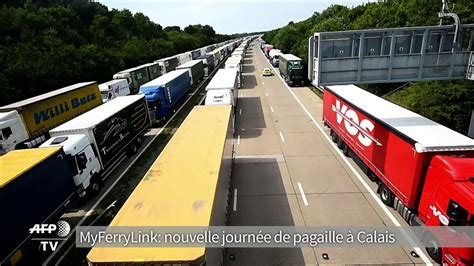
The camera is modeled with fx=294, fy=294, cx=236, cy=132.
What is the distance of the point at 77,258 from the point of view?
38.9 feet

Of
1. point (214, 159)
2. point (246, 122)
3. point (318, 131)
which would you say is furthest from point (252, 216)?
point (246, 122)

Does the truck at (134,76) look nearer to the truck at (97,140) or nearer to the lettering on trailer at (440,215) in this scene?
the truck at (97,140)

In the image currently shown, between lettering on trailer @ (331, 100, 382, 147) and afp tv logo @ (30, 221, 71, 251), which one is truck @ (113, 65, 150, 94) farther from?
lettering on trailer @ (331, 100, 382, 147)

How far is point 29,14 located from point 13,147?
3957 cm

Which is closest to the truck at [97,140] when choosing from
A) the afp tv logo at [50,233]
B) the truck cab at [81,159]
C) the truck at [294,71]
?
the truck cab at [81,159]

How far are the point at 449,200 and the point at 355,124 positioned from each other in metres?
7.67

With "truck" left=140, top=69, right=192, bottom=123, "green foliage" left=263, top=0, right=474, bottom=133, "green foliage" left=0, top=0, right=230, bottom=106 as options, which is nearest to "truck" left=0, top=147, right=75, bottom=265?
"truck" left=140, top=69, right=192, bottom=123

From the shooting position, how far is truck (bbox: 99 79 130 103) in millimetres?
33938

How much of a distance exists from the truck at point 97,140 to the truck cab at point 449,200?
15.5 meters

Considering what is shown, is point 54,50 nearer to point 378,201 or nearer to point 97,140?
point 97,140

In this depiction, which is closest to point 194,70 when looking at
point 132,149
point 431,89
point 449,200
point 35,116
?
point 35,116

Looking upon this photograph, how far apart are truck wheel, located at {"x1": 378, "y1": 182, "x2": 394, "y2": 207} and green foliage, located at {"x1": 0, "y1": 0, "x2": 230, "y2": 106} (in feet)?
116

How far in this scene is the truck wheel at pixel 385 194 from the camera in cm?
1355

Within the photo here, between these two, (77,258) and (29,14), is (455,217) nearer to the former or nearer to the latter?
(77,258)
